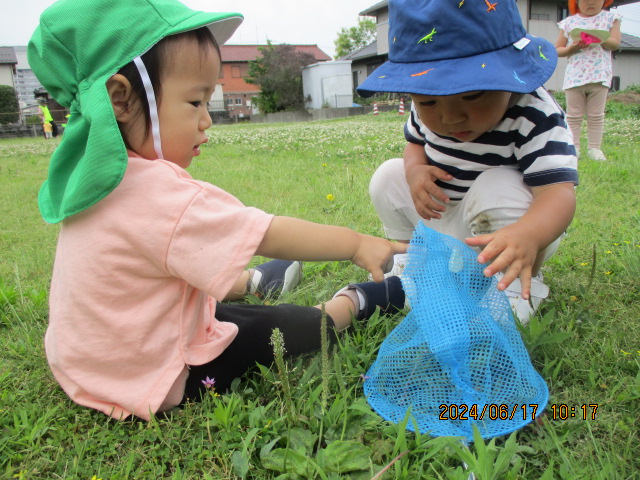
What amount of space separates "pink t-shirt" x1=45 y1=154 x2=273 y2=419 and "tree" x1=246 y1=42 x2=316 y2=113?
33.8 meters

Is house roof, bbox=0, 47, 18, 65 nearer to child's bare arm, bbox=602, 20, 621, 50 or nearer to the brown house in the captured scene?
the brown house

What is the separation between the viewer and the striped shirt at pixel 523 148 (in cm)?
172

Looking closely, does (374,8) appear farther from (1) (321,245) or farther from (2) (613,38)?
(1) (321,245)

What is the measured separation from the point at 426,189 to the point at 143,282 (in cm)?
117

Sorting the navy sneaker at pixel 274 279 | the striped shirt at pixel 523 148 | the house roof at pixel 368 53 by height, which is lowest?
the navy sneaker at pixel 274 279

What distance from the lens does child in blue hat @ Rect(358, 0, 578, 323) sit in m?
1.50

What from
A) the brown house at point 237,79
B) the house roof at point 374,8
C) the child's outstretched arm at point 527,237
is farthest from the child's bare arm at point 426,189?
the brown house at point 237,79

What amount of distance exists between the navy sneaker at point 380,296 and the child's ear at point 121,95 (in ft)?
3.33

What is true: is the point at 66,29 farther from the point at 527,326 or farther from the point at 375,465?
the point at 527,326

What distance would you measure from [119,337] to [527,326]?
128 cm

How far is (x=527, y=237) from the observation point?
1477mm

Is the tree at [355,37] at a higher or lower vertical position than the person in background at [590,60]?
higher

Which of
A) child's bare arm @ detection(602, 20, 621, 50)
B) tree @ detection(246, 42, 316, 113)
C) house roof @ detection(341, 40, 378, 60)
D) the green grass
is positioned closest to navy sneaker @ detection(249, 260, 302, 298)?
the green grass

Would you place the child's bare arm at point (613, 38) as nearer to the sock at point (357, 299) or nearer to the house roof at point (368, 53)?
the sock at point (357, 299)
